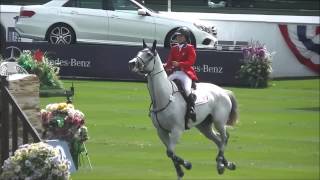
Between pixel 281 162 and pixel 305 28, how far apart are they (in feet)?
59.3

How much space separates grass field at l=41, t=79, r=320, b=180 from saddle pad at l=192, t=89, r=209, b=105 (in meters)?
4.41

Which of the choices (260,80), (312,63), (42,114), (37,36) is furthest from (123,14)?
(42,114)

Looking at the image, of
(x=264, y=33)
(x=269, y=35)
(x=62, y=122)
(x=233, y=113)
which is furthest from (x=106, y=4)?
(x=62, y=122)

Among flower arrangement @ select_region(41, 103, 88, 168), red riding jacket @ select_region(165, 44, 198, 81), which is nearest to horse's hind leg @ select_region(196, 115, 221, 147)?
red riding jacket @ select_region(165, 44, 198, 81)

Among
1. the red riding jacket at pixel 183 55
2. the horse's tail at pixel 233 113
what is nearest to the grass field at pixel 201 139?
the horse's tail at pixel 233 113

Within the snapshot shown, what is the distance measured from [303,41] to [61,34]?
30.7 feet

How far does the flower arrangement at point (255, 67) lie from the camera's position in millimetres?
35531

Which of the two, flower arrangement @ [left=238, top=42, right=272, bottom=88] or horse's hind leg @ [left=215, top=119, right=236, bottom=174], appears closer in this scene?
horse's hind leg @ [left=215, top=119, right=236, bottom=174]

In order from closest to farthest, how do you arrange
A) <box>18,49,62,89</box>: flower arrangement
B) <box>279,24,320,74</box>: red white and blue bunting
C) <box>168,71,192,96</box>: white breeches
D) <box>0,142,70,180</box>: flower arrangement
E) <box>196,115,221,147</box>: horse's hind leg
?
<box>0,142,70,180</box>: flower arrangement → <box>168,71,192,96</box>: white breeches → <box>196,115,221,147</box>: horse's hind leg → <box>18,49,62,89</box>: flower arrangement → <box>279,24,320,74</box>: red white and blue bunting

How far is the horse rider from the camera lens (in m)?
13.3

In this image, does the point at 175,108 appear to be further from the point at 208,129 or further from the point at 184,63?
the point at 208,129

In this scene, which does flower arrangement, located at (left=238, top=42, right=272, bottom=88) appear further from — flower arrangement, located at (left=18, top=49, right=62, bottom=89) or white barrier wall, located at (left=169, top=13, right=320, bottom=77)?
flower arrangement, located at (left=18, top=49, right=62, bottom=89)

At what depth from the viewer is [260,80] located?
35.9 meters

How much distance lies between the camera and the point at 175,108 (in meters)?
14.0
